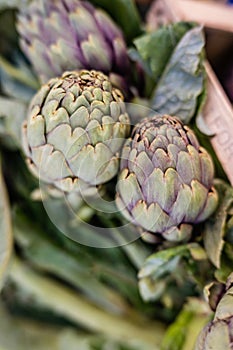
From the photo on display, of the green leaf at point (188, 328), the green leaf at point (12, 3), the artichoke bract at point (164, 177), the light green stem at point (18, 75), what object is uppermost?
the green leaf at point (12, 3)

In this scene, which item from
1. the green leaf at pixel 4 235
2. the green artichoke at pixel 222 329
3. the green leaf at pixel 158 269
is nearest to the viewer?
the green artichoke at pixel 222 329

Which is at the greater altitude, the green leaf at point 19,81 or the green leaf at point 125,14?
the green leaf at point 125,14

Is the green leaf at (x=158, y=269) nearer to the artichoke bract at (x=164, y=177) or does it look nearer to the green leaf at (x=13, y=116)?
the artichoke bract at (x=164, y=177)

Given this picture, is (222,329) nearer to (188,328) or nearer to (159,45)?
(188,328)

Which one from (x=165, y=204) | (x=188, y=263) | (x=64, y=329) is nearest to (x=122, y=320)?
(x=64, y=329)

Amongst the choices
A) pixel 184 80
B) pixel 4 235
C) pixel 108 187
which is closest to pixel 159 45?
pixel 184 80

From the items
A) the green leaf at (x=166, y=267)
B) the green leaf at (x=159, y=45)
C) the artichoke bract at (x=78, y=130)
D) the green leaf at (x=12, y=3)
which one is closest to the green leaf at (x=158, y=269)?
the green leaf at (x=166, y=267)
